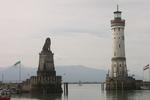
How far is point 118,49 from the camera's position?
14688 centimetres

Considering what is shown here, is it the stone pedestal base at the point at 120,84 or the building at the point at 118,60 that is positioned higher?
the building at the point at 118,60

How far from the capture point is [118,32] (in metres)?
148

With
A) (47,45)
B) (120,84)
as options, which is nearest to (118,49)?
(120,84)

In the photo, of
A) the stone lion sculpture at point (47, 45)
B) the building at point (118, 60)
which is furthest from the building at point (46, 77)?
the building at point (118, 60)

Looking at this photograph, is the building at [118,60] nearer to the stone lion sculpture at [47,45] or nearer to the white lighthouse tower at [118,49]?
the white lighthouse tower at [118,49]

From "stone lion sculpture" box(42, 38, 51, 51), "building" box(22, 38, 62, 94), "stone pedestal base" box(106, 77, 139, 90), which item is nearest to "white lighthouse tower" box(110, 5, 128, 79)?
"stone pedestal base" box(106, 77, 139, 90)

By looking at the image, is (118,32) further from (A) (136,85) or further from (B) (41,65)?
(B) (41,65)

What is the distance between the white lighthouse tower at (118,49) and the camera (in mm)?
146625

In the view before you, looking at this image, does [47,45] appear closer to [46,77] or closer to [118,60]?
[46,77]

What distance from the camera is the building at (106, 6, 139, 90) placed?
14662 centimetres

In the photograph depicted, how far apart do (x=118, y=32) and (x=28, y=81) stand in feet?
105

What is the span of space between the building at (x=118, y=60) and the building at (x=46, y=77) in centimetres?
2002

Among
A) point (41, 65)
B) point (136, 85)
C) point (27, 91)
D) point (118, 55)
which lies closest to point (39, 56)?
point (41, 65)

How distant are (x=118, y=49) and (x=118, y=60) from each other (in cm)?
345
